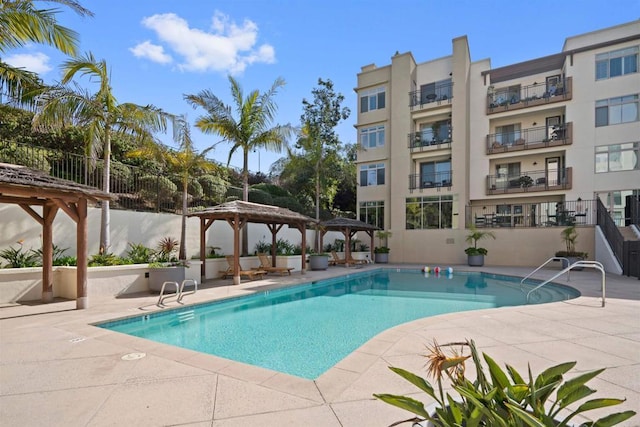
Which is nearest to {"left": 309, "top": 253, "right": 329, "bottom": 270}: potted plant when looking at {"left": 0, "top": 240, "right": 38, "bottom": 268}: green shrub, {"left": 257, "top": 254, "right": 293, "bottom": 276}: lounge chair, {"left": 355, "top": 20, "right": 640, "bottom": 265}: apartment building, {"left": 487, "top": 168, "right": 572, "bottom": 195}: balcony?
{"left": 257, "top": 254, "right": 293, "bottom": 276}: lounge chair

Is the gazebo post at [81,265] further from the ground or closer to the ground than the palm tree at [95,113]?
closer to the ground

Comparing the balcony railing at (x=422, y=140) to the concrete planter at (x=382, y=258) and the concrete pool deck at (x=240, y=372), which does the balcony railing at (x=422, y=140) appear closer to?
the concrete planter at (x=382, y=258)

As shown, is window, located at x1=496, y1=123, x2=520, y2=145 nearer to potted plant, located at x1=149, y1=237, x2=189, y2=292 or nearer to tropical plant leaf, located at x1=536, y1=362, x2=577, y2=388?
potted plant, located at x1=149, y1=237, x2=189, y2=292

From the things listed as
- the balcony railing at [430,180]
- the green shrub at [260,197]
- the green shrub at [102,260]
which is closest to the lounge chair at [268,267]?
the green shrub at [102,260]

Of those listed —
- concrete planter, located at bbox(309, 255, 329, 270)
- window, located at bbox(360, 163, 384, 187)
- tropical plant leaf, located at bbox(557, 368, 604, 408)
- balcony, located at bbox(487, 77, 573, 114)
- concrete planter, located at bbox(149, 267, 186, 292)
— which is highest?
balcony, located at bbox(487, 77, 573, 114)

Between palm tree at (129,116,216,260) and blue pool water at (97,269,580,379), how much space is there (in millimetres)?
4989

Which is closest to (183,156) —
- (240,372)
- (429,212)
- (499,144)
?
(240,372)

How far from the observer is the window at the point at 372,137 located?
25.1 meters

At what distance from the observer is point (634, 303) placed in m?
7.97

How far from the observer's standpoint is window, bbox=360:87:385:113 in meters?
25.3

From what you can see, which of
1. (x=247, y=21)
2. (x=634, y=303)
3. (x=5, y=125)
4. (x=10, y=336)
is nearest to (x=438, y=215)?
(x=634, y=303)

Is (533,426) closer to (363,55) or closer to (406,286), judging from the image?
(406,286)

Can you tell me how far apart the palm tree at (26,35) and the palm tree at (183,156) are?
3.68 meters

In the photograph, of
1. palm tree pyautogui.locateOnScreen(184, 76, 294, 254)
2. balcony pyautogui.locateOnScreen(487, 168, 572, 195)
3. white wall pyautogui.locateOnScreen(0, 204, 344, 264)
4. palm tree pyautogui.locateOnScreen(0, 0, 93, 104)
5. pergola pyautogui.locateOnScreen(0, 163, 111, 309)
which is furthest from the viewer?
balcony pyautogui.locateOnScreen(487, 168, 572, 195)
